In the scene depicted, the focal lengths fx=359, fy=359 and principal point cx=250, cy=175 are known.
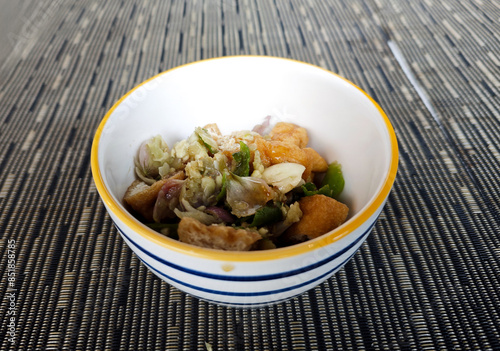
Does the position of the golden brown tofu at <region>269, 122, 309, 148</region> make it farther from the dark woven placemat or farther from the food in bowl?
the dark woven placemat

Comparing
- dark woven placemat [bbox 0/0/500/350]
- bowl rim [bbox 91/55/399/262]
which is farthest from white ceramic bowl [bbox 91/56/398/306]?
dark woven placemat [bbox 0/0/500/350]

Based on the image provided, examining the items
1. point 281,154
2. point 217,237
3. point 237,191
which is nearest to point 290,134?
point 281,154

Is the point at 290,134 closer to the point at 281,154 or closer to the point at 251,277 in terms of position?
the point at 281,154

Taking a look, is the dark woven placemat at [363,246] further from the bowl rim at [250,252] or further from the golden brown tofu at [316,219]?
the bowl rim at [250,252]

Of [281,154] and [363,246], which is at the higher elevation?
[281,154]

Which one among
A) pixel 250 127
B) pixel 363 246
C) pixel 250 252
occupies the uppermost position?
pixel 250 252

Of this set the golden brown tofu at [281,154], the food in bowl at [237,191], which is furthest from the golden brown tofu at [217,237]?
the golden brown tofu at [281,154]
